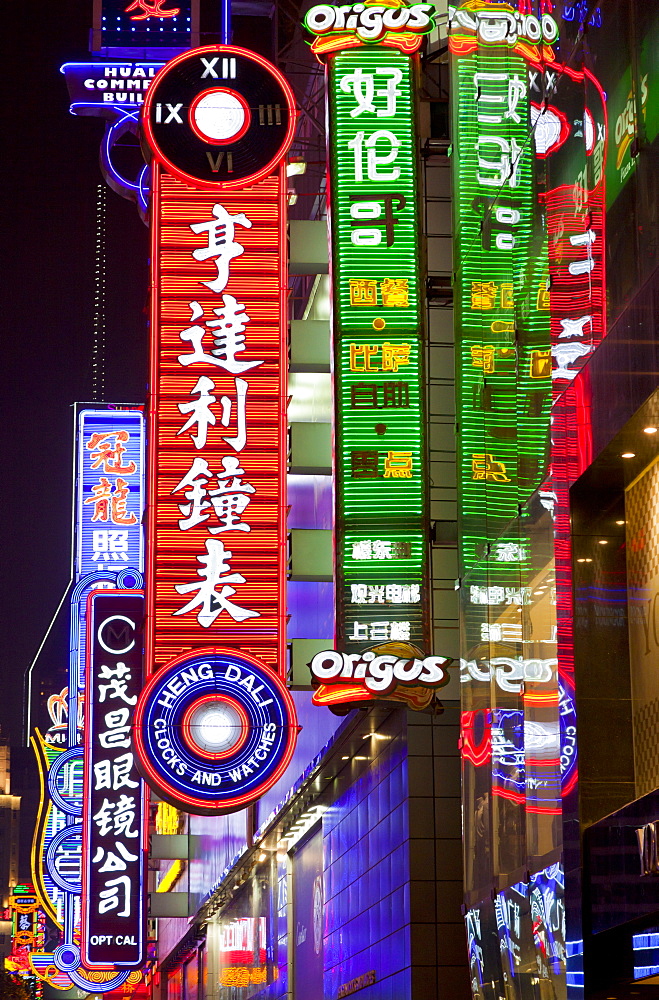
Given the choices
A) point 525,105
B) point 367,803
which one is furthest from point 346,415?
point 367,803

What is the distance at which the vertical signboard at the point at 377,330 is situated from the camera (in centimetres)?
1789

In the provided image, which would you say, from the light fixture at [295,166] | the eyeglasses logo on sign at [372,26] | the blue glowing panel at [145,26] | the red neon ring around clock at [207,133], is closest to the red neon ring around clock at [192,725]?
the red neon ring around clock at [207,133]

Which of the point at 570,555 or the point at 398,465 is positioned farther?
the point at 398,465

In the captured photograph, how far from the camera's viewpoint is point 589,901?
9.98 meters

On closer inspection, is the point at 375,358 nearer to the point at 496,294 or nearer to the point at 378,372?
the point at 378,372

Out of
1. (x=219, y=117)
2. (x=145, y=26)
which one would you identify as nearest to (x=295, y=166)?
(x=219, y=117)

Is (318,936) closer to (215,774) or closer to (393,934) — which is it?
(393,934)

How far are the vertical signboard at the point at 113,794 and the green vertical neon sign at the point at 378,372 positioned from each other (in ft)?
41.1

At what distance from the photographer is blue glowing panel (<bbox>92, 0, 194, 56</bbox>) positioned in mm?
26859

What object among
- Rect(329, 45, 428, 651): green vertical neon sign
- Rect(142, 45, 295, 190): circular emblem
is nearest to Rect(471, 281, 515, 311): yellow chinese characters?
Rect(329, 45, 428, 651): green vertical neon sign

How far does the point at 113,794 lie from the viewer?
100 feet

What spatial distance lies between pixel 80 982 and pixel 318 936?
29.3ft

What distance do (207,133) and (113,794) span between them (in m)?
14.7

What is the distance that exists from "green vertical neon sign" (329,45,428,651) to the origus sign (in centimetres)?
123
